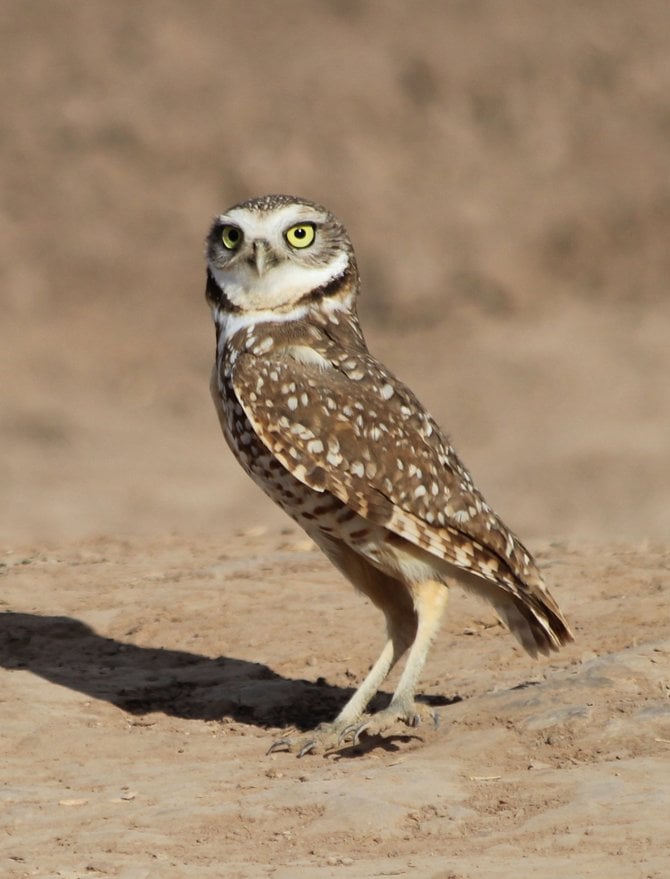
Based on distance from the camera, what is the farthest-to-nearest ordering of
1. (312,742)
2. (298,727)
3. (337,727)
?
(298,727)
(337,727)
(312,742)

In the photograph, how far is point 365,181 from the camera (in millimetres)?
18859

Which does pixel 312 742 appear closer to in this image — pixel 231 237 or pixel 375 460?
pixel 375 460

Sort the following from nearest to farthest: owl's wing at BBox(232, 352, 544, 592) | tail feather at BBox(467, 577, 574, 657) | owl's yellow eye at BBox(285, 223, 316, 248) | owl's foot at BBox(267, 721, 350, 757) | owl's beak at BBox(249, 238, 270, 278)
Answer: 1. owl's foot at BBox(267, 721, 350, 757)
2. owl's wing at BBox(232, 352, 544, 592)
3. tail feather at BBox(467, 577, 574, 657)
4. owl's beak at BBox(249, 238, 270, 278)
5. owl's yellow eye at BBox(285, 223, 316, 248)

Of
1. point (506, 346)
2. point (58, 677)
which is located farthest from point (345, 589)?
point (506, 346)

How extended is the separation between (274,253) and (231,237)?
27 cm

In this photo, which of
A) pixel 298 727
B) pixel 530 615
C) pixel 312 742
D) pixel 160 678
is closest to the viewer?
pixel 312 742

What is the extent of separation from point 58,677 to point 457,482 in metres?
2.36

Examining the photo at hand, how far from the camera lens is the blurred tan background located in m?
17.6

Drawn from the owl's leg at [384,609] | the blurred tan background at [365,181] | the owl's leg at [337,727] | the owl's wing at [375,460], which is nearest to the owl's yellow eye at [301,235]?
the owl's wing at [375,460]

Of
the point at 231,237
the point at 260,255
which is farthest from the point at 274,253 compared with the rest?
the point at 231,237

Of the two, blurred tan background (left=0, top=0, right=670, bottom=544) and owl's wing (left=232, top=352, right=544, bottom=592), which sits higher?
blurred tan background (left=0, top=0, right=670, bottom=544)

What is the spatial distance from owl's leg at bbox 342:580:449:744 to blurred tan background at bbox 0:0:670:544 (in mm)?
10211

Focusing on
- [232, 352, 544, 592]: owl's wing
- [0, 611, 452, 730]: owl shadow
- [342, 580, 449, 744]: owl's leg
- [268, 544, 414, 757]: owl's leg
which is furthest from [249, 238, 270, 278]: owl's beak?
[0, 611, 452, 730]: owl shadow

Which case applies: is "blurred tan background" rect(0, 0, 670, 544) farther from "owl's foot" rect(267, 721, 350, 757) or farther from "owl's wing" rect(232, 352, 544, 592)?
"owl's foot" rect(267, 721, 350, 757)
